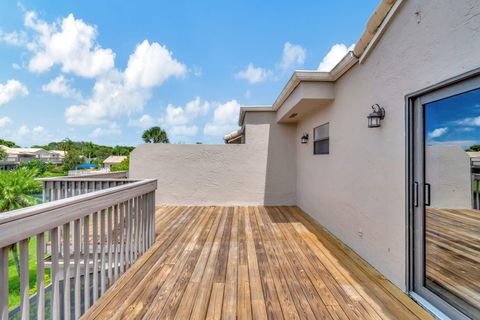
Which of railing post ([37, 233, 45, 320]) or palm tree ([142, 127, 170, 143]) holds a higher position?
palm tree ([142, 127, 170, 143])

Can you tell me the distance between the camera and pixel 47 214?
1.55m

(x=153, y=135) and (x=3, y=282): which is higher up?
(x=153, y=135)

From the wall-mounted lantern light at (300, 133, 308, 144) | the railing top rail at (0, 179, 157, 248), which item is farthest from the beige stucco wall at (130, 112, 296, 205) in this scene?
the railing top rail at (0, 179, 157, 248)

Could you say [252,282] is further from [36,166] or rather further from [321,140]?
[36,166]

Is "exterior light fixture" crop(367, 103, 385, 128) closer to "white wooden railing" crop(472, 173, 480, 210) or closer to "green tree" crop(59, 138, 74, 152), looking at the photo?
"white wooden railing" crop(472, 173, 480, 210)

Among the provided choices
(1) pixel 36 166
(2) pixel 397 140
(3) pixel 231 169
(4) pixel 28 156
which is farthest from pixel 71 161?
(2) pixel 397 140

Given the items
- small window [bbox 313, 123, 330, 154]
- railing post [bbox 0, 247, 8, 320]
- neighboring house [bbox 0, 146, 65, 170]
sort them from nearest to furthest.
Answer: railing post [bbox 0, 247, 8, 320] → small window [bbox 313, 123, 330, 154] → neighboring house [bbox 0, 146, 65, 170]

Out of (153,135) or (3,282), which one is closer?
(3,282)

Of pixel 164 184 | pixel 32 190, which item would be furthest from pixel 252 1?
pixel 32 190

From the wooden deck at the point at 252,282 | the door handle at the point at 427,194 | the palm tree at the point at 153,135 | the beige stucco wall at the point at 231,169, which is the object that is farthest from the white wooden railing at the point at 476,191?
the palm tree at the point at 153,135

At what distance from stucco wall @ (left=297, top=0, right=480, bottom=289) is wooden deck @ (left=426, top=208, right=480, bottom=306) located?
258mm

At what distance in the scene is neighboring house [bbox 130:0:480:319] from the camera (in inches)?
75.9

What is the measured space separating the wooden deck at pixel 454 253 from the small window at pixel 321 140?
263cm

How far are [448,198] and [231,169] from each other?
5.32m
